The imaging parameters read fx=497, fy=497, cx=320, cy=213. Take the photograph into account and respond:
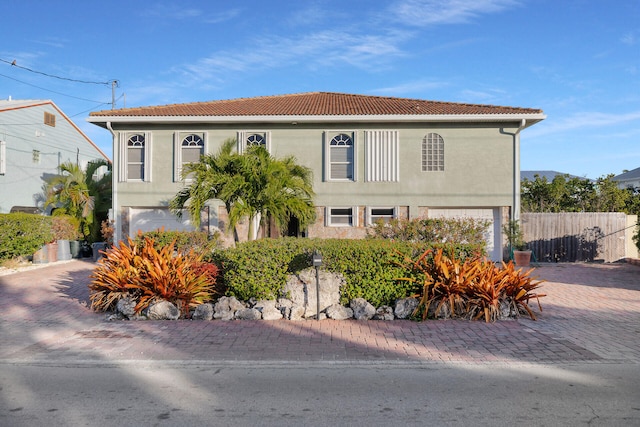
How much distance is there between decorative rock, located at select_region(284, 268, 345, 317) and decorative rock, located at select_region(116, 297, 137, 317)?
8.67 ft

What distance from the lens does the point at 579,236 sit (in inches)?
715

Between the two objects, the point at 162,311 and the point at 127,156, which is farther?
the point at 127,156

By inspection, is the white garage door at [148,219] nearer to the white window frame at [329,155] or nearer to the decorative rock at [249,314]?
the white window frame at [329,155]

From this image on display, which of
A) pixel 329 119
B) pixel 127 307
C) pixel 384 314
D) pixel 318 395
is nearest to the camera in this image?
pixel 318 395

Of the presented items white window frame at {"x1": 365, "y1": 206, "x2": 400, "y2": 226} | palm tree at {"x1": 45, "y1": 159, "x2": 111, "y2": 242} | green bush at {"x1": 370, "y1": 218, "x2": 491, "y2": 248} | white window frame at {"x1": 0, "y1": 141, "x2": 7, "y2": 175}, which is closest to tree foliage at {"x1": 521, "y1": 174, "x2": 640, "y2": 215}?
white window frame at {"x1": 365, "y1": 206, "x2": 400, "y2": 226}

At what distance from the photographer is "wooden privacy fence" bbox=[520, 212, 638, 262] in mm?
17953

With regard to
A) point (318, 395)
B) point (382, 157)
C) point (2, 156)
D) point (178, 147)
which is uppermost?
point (2, 156)

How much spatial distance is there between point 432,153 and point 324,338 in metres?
11.4

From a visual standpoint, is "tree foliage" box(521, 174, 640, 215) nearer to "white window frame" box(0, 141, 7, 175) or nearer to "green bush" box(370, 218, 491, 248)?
"green bush" box(370, 218, 491, 248)

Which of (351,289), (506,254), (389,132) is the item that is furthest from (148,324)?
(506,254)

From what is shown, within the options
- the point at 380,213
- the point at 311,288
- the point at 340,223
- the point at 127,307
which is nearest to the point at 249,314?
the point at 311,288

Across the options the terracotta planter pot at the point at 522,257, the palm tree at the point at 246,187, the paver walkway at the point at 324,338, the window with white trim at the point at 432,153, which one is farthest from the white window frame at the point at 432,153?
the paver walkway at the point at 324,338

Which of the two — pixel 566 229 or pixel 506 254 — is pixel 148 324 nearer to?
pixel 506 254

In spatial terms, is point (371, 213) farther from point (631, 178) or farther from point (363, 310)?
point (631, 178)
